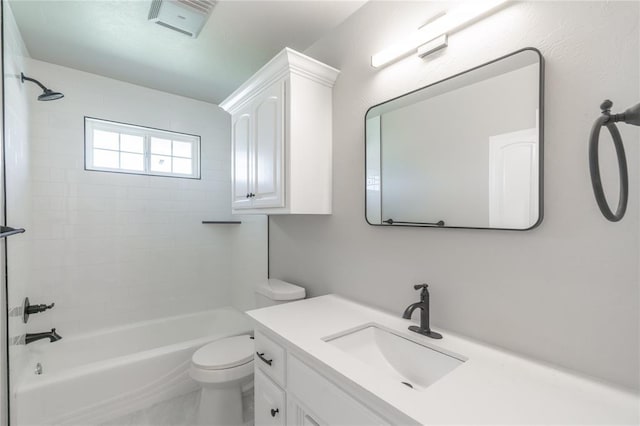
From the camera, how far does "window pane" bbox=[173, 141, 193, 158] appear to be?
2889mm

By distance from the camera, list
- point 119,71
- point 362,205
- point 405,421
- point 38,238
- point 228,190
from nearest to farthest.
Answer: point 405,421 → point 362,205 → point 38,238 → point 119,71 → point 228,190

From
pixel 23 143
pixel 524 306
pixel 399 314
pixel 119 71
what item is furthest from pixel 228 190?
pixel 524 306

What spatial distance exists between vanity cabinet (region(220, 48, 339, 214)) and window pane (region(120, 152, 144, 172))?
1.50m

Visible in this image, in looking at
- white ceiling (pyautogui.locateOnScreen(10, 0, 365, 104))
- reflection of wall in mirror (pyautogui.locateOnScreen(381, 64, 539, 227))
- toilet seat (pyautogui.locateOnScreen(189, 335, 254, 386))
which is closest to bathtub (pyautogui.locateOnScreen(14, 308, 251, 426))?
toilet seat (pyautogui.locateOnScreen(189, 335, 254, 386))

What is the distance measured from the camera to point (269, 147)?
1.72m

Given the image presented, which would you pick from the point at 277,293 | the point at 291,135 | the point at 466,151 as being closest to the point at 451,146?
the point at 466,151

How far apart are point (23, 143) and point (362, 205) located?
7.40 feet

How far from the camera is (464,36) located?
1.13 m

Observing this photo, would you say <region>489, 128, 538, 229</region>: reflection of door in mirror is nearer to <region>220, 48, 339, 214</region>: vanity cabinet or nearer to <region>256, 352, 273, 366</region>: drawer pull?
<region>220, 48, 339, 214</region>: vanity cabinet

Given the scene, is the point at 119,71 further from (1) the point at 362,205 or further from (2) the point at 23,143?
(1) the point at 362,205

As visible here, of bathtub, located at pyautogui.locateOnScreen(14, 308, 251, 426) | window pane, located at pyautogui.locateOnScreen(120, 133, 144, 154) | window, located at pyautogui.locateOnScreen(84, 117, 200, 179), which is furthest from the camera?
window pane, located at pyautogui.locateOnScreen(120, 133, 144, 154)

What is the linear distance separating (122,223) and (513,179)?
9.65 feet

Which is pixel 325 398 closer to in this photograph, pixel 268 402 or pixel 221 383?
pixel 268 402

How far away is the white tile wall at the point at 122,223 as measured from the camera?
2234 millimetres
